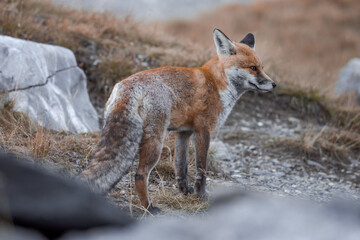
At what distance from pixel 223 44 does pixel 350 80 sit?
7318 mm

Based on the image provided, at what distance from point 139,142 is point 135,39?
245 inches

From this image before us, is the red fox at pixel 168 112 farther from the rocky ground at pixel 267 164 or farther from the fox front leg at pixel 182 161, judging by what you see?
the rocky ground at pixel 267 164

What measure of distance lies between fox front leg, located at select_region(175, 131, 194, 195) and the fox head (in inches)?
33.2

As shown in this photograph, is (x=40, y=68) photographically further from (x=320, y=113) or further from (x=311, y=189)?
(x=320, y=113)

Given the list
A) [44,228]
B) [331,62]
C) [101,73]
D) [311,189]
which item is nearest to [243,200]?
[44,228]

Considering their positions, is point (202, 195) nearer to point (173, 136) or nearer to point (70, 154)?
point (70, 154)

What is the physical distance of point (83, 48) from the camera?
8.11m

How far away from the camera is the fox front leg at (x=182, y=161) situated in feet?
14.5

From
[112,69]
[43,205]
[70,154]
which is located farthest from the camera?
[112,69]

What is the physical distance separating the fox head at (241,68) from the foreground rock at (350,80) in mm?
6593

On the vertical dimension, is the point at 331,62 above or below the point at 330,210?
below

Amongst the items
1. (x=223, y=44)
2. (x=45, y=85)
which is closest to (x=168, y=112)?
(x=223, y=44)

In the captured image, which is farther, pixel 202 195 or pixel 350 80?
pixel 350 80

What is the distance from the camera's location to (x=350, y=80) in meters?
10.5
